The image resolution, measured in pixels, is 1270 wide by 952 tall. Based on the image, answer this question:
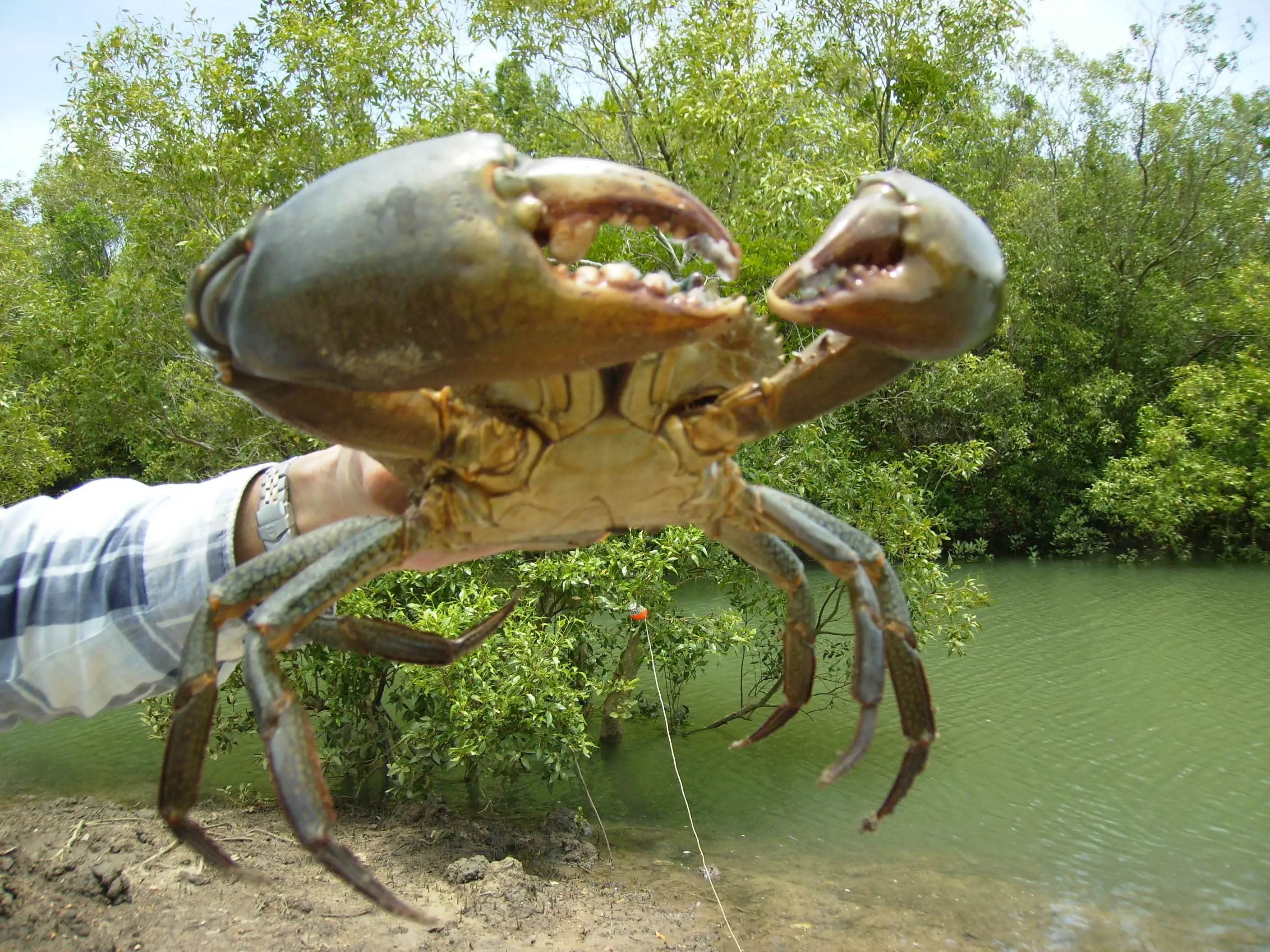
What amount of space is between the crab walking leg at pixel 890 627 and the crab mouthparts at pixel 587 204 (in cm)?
80

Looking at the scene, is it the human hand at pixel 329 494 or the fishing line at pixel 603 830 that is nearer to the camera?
the human hand at pixel 329 494

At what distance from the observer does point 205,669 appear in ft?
6.55

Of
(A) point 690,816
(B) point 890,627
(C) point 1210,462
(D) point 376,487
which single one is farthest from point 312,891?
(C) point 1210,462

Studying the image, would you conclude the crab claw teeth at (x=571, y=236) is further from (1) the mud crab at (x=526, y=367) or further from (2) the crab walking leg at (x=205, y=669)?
(2) the crab walking leg at (x=205, y=669)

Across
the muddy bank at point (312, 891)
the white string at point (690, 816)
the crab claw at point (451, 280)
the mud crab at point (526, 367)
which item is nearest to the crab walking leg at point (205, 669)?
the mud crab at point (526, 367)

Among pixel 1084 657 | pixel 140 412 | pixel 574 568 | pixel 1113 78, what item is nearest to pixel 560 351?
pixel 574 568

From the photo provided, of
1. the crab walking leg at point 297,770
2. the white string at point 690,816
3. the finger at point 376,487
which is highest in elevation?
the finger at point 376,487

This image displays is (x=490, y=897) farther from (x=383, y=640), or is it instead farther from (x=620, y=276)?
(x=620, y=276)

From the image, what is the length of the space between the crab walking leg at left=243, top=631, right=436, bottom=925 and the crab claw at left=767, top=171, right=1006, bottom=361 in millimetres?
1250

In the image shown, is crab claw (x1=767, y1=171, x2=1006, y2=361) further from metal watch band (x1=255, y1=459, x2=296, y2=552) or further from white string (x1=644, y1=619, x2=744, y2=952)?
white string (x1=644, y1=619, x2=744, y2=952)

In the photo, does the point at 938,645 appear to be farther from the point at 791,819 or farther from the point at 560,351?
the point at 560,351

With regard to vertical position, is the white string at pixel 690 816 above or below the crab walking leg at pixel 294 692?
Answer: below

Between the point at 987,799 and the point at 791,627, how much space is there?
24.0ft

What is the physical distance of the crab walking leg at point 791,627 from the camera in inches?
93.6
